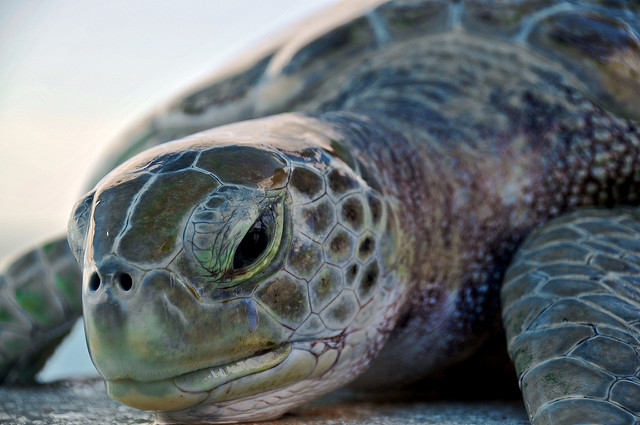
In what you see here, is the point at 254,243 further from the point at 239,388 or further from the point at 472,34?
the point at 472,34

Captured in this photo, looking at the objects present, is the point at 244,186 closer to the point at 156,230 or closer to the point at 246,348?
the point at 156,230

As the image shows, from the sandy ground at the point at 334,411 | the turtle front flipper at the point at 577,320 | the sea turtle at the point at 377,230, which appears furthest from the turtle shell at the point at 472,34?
the sandy ground at the point at 334,411

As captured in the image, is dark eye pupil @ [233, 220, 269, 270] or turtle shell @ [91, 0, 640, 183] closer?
dark eye pupil @ [233, 220, 269, 270]

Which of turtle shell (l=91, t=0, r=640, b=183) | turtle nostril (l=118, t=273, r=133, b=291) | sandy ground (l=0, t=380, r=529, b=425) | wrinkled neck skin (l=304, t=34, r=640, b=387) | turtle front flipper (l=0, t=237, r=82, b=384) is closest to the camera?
turtle nostril (l=118, t=273, r=133, b=291)

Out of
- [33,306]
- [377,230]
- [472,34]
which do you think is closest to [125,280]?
[377,230]

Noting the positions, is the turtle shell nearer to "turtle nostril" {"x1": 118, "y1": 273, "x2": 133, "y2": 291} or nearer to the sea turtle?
the sea turtle

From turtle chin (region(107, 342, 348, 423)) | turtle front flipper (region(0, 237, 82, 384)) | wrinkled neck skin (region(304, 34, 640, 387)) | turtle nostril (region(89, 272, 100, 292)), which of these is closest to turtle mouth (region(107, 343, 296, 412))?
turtle chin (region(107, 342, 348, 423))

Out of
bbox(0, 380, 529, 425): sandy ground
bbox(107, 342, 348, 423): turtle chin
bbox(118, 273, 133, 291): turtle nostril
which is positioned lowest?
bbox(0, 380, 529, 425): sandy ground

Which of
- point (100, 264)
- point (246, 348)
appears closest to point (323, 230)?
point (246, 348)
